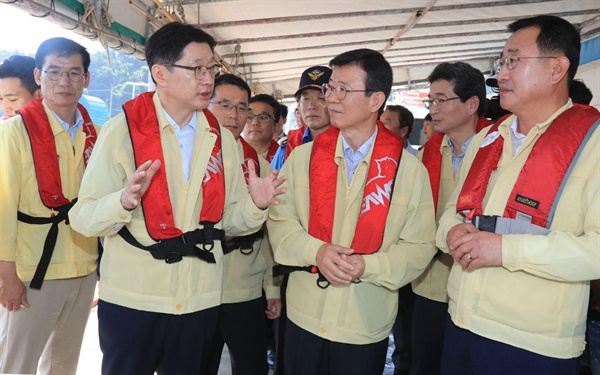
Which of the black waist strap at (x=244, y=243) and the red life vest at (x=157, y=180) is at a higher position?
the red life vest at (x=157, y=180)

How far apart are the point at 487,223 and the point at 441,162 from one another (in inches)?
49.3

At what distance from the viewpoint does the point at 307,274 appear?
218 cm

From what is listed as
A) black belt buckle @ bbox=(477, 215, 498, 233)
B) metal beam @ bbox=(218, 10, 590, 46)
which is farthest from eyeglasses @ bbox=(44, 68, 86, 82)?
metal beam @ bbox=(218, 10, 590, 46)

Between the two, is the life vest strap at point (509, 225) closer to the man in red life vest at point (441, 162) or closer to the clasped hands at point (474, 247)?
the clasped hands at point (474, 247)

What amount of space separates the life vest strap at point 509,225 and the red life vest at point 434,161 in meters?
1.09

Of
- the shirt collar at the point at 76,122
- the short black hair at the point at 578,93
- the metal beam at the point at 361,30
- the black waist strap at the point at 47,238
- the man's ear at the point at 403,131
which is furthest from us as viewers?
the metal beam at the point at 361,30

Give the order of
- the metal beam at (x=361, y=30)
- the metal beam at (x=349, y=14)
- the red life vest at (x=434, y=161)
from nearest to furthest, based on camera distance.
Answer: the red life vest at (x=434, y=161) < the metal beam at (x=349, y=14) < the metal beam at (x=361, y=30)

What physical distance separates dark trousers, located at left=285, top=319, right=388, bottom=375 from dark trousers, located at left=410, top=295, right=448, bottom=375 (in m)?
0.85

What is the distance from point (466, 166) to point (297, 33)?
15.1 feet

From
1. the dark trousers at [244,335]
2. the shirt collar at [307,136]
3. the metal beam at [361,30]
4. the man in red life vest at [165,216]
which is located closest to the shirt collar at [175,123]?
the man in red life vest at [165,216]

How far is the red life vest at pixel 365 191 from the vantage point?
208cm

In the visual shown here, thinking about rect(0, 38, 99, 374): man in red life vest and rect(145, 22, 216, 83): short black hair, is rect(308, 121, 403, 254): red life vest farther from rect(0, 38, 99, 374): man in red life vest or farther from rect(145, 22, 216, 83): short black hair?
rect(0, 38, 99, 374): man in red life vest

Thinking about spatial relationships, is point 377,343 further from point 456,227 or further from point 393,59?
point 393,59

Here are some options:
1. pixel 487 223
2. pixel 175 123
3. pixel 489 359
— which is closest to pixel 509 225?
pixel 487 223
